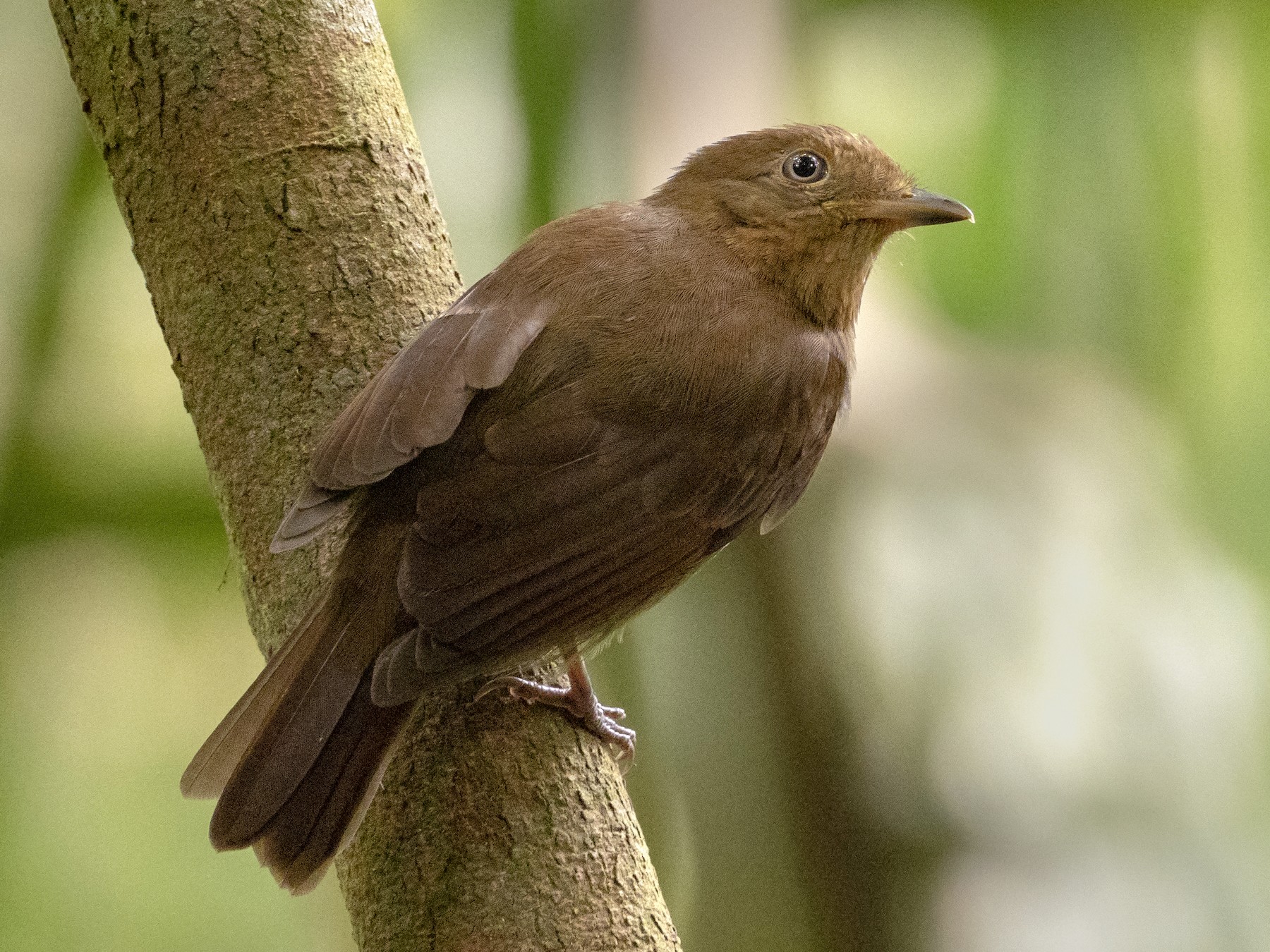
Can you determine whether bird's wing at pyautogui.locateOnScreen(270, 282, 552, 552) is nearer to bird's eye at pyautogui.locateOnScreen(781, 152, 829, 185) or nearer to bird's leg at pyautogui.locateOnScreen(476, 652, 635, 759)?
bird's leg at pyautogui.locateOnScreen(476, 652, 635, 759)

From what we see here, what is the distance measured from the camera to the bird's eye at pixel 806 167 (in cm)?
297

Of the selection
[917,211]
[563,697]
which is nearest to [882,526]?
[917,211]

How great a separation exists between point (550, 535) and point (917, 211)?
1180mm

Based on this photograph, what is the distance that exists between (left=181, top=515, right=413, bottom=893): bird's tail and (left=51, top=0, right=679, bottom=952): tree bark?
0.11 metres

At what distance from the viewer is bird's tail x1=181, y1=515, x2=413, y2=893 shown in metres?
2.05

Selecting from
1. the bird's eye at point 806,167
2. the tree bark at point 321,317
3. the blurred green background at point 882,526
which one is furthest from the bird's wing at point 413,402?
the blurred green background at point 882,526

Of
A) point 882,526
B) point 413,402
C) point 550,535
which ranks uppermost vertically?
point 413,402

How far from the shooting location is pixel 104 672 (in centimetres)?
418

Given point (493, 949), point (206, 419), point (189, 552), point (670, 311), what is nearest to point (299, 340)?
point (206, 419)

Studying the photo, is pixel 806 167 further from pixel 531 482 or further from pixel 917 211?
pixel 531 482

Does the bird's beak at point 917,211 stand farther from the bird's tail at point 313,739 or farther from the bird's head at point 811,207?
the bird's tail at point 313,739

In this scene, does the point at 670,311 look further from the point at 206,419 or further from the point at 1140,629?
the point at 1140,629

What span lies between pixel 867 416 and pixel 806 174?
4.74ft

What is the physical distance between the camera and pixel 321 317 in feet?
7.78
